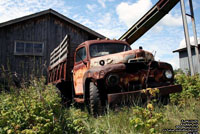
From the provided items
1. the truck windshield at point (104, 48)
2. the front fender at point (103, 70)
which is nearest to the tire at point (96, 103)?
the front fender at point (103, 70)

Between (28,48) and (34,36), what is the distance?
94cm

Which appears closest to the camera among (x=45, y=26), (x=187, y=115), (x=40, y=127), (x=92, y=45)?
(x=40, y=127)

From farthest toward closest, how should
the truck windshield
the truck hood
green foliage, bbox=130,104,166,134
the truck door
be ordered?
the truck windshield → the truck door → the truck hood → green foliage, bbox=130,104,166,134

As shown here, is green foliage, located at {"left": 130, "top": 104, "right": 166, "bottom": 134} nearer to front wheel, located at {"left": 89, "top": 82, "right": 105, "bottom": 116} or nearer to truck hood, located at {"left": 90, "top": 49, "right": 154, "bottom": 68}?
front wheel, located at {"left": 89, "top": 82, "right": 105, "bottom": 116}

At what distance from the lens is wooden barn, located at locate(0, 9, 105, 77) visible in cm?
1209

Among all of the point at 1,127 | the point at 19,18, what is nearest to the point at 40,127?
the point at 1,127

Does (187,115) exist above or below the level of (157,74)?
below

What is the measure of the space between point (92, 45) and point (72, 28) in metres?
8.88

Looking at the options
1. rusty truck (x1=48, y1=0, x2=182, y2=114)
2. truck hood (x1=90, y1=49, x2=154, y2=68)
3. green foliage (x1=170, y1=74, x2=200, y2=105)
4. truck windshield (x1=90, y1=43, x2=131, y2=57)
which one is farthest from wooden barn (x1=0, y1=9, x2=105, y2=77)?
green foliage (x1=170, y1=74, x2=200, y2=105)

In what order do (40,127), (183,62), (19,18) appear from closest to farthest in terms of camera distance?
(40,127) < (19,18) < (183,62)

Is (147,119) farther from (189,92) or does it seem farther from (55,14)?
(55,14)

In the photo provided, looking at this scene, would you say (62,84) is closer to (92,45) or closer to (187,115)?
(92,45)

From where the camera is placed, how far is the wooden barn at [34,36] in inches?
476

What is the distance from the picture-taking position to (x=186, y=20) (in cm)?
849
